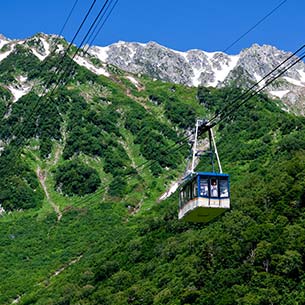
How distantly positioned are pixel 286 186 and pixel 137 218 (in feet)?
186

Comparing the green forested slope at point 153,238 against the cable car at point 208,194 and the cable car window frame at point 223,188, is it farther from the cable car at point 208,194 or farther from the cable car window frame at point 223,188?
the cable car window frame at point 223,188

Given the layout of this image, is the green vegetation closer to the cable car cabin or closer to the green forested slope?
the green forested slope

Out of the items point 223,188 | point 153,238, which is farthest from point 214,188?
point 153,238

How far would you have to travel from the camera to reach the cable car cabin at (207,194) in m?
32.2

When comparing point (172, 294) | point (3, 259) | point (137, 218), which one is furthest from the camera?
point (137, 218)

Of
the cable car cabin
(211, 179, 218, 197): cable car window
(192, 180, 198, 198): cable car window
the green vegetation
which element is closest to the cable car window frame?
the cable car cabin

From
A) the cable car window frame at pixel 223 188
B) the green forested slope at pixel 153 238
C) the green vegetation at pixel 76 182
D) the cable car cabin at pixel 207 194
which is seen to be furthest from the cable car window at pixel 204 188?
the green vegetation at pixel 76 182

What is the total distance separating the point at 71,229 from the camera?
548 feet

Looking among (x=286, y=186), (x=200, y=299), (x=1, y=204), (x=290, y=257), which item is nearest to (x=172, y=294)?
(x=200, y=299)

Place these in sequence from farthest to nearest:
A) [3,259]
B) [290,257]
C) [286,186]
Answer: [3,259] < [286,186] < [290,257]

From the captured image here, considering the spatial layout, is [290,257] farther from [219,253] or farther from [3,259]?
[3,259]

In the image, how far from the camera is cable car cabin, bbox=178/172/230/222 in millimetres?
32156

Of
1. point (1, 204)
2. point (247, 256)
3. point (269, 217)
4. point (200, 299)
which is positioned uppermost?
point (1, 204)

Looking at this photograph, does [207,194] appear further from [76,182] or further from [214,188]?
[76,182]
